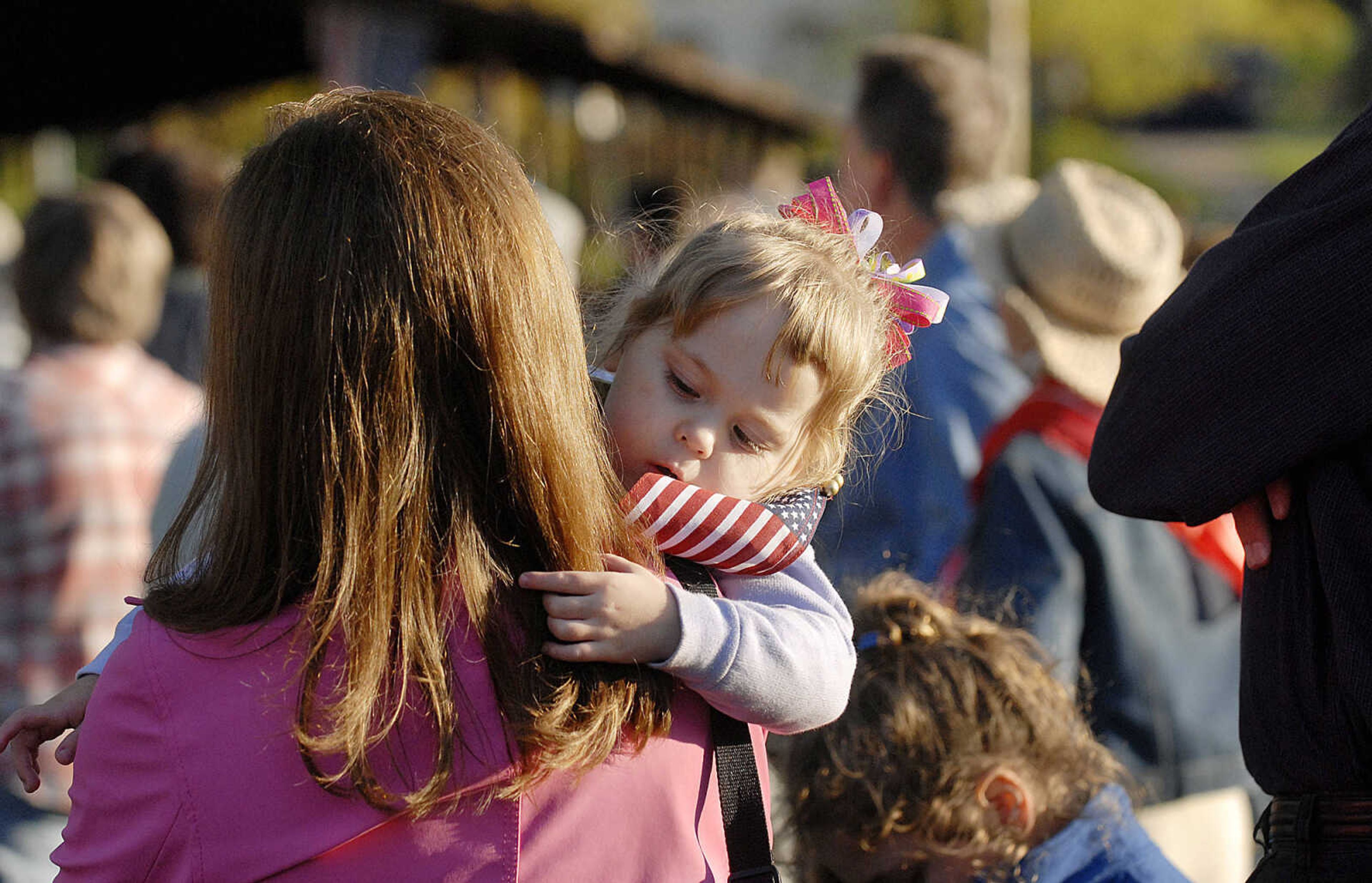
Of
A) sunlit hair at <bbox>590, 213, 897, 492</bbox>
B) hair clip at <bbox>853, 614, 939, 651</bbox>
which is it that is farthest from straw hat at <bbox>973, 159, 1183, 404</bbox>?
sunlit hair at <bbox>590, 213, 897, 492</bbox>

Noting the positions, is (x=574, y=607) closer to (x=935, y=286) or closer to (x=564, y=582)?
(x=564, y=582)

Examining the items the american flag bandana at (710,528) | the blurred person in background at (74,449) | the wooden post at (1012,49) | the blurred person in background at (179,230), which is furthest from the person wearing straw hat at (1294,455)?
the wooden post at (1012,49)

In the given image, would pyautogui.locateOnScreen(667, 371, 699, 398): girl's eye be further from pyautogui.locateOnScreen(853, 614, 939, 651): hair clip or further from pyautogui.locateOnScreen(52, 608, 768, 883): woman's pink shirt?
pyautogui.locateOnScreen(853, 614, 939, 651): hair clip

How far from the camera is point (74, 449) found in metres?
3.38

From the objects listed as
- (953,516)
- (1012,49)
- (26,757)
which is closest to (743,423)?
(26,757)

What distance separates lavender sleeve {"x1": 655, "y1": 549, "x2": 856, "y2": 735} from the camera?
4.60 feet

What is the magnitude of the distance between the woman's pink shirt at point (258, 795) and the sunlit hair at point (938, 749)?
824 millimetres

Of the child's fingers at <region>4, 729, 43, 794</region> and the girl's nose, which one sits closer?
the child's fingers at <region>4, 729, 43, 794</region>

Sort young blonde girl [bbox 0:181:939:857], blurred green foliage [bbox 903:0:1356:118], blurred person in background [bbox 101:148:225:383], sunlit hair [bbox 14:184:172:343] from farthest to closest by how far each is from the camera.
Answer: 1. blurred green foliage [bbox 903:0:1356:118]
2. blurred person in background [bbox 101:148:225:383]
3. sunlit hair [bbox 14:184:172:343]
4. young blonde girl [bbox 0:181:939:857]

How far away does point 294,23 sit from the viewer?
7938mm

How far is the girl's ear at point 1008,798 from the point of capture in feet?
6.79

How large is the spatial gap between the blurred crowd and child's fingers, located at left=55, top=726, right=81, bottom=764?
1.12m

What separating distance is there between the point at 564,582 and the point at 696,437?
0.31 m

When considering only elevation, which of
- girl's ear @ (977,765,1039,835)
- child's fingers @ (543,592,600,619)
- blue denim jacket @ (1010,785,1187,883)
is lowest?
blue denim jacket @ (1010,785,1187,883)
